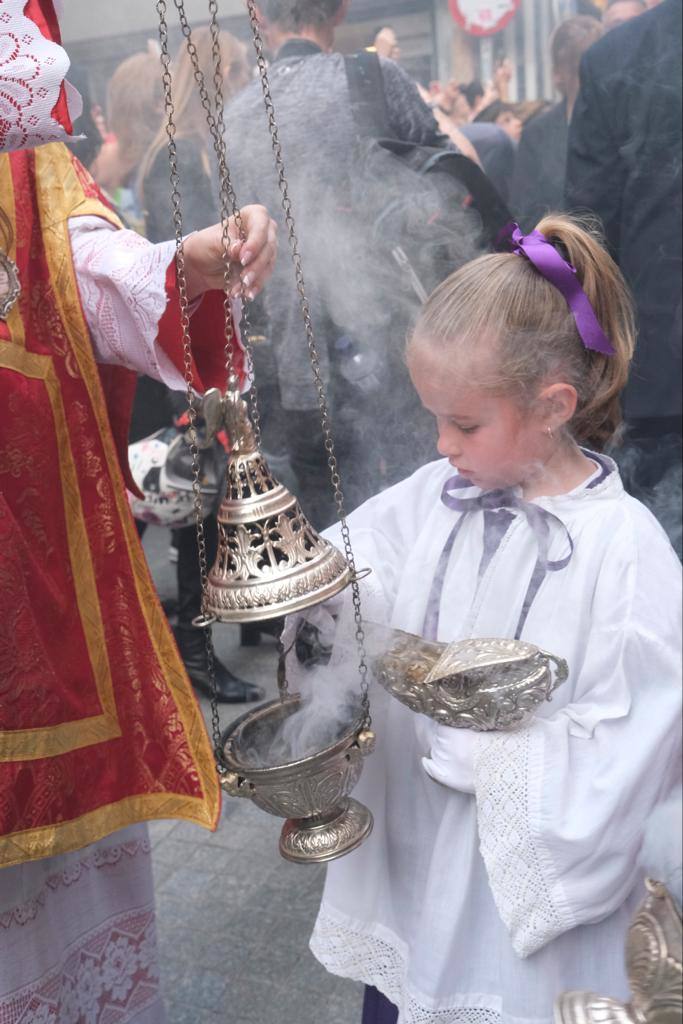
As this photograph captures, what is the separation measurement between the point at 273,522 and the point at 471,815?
1.81 feet

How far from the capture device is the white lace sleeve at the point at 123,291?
1.77 meters

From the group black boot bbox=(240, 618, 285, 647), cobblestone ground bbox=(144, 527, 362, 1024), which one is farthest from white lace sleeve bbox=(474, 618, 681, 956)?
black boot bbox=(240, 618, 285, 647)

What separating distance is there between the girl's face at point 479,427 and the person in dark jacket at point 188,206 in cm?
198

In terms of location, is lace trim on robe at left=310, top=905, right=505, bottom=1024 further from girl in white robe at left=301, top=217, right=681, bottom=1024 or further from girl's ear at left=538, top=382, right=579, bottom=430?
girl's ear at left=538, top=382, right=579, bottom=430

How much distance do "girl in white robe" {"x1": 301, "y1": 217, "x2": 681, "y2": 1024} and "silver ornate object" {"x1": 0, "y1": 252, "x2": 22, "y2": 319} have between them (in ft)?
2.30

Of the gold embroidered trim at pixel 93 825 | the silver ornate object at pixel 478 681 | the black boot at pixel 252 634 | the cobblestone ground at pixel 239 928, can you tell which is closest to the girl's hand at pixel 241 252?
the silver ornate object at pixel 478 681

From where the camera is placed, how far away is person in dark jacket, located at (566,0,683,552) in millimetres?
3008

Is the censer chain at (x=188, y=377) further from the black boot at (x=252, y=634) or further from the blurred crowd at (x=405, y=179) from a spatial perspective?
the black boot at (x=252, y=634)

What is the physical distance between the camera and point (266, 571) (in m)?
1.44

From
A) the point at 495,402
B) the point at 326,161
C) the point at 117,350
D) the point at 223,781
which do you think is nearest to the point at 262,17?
the point at 326,161

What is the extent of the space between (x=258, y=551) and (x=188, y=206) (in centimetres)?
272

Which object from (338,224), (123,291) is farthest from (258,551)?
(338,224)

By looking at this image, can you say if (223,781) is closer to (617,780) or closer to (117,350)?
(617,780)

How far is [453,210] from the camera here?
3229mm
